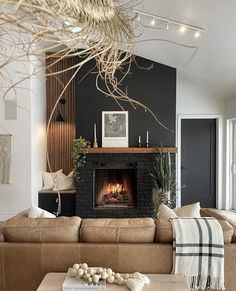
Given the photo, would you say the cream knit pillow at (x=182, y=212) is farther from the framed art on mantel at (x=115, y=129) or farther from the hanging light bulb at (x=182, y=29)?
the framed art on mantel at (x=115, y=129)

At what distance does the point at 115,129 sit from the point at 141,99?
79 cm

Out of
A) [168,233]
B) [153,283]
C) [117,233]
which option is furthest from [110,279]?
[168,233]

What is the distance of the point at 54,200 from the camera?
18.2 feet

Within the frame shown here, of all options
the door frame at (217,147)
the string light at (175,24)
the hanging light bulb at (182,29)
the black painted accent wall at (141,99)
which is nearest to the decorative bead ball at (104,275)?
the string light at (175,24)

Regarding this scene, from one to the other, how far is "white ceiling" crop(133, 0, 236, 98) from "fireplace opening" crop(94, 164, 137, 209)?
7.35ft

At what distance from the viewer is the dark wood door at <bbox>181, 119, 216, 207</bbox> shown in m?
6.45

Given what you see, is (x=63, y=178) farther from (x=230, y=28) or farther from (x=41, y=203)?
(x=230, y=28)

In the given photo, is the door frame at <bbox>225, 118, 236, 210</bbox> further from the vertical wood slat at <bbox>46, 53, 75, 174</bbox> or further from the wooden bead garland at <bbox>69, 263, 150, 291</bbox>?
the wooden bead garland at <bbox>69, 263, 150, 291</bbox>

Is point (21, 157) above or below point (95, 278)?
above

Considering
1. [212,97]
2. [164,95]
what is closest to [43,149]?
[164,95]

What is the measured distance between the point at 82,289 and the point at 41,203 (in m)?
4.07

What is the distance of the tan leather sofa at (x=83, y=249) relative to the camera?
6.86 feet

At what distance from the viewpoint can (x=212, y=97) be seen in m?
6.38

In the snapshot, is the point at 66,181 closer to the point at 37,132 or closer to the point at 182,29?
the point at 37,132
